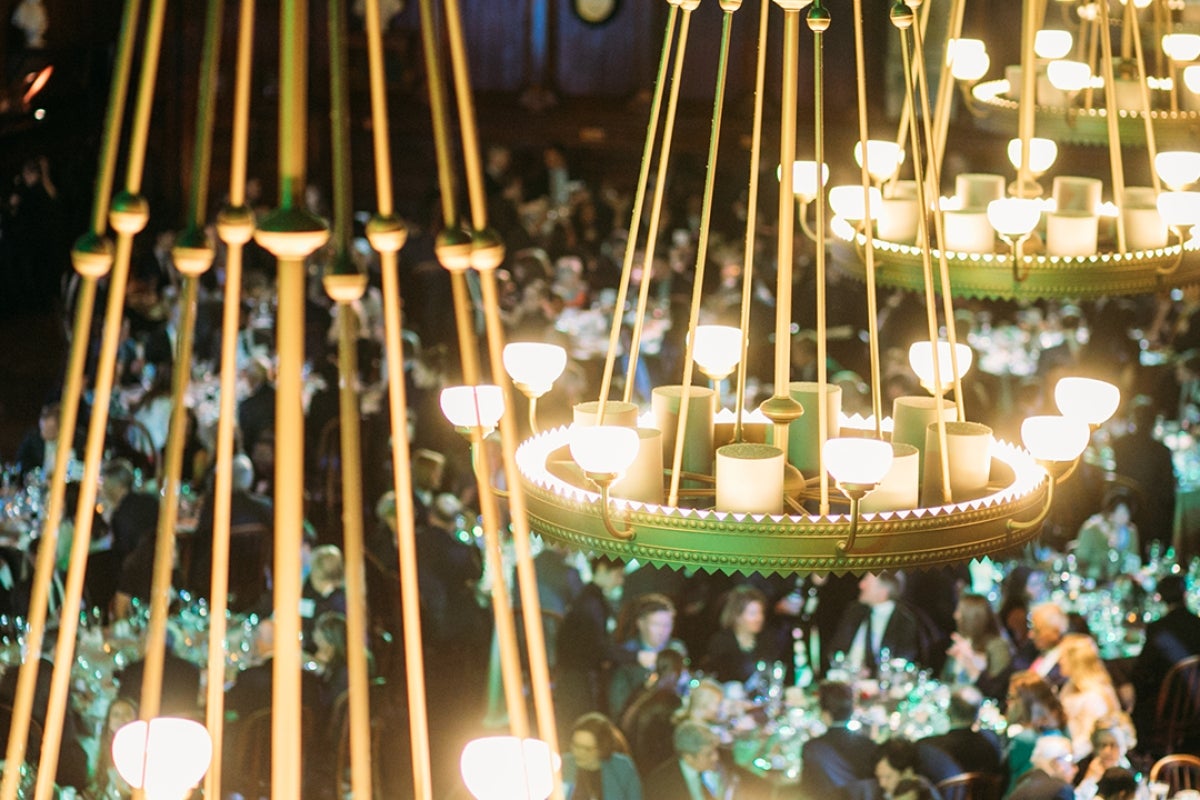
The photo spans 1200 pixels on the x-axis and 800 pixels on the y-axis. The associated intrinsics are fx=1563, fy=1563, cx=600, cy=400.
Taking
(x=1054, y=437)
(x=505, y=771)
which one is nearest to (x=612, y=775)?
(x=1054, y=437)

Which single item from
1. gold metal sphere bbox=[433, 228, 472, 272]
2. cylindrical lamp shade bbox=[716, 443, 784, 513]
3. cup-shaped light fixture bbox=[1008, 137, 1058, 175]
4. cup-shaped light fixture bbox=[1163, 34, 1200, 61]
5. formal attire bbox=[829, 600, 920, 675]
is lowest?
gold metal sphere bbox=[433, 228, 472, 272]

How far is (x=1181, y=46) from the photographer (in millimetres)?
4426

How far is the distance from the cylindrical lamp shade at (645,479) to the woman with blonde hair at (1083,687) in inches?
109

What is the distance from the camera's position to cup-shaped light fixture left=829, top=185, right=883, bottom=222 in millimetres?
3303

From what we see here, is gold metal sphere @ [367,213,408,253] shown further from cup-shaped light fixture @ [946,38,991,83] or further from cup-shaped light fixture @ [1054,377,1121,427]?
cup-shaped light fixture @ [946,38,991,83]

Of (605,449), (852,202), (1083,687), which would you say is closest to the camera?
(605,449)

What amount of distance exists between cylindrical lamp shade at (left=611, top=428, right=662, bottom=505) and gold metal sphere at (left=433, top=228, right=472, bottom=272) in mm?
1190

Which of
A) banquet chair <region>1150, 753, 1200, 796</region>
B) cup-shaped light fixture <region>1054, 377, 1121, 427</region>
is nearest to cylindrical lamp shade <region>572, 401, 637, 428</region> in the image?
cup-shaped light fixture <region>1054, 377, 1121, 427</region>

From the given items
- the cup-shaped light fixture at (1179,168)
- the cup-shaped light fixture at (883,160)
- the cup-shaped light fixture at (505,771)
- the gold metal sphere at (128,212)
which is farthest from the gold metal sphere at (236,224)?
the cup-shaped light fixture at (1179,168)

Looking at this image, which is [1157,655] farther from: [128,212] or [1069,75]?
[128,212]

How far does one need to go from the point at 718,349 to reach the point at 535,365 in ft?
1.23

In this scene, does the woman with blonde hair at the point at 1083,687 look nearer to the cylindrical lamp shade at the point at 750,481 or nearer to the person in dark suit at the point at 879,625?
the person in dark suit at the point at 879,625

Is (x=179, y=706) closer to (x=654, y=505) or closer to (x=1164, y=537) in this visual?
(x=654, y=505)

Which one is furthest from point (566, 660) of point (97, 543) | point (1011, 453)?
point (1011, 453)
